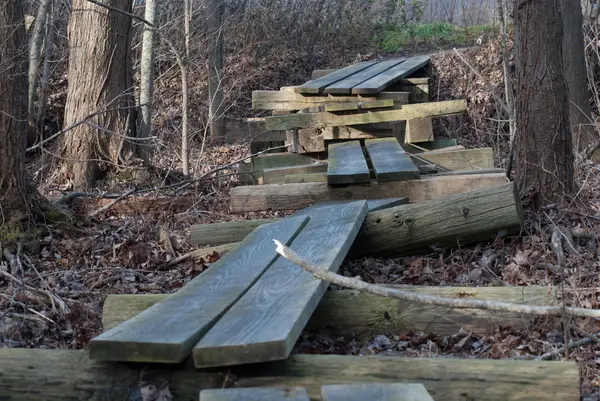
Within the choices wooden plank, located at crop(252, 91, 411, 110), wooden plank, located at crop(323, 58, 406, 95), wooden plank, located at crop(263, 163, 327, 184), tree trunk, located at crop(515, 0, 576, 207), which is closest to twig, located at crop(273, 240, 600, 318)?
tree trunk, located at crop(515, 0, 576, 207)

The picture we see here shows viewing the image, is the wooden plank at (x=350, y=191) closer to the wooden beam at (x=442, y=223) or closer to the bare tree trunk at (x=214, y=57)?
the wooden beam at (x=442, y=223)

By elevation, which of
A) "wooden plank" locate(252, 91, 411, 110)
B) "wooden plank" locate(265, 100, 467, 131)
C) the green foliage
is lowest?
"wooden plank" locate(265, 100, 467, 131)

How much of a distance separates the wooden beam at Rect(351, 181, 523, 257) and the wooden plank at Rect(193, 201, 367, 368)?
1.73 ft

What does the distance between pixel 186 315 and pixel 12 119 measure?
4.29m

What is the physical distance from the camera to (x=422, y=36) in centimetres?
2064

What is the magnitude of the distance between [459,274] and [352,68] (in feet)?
30.5

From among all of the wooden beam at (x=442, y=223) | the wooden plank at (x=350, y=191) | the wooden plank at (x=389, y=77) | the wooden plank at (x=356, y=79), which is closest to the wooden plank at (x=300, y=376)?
the wooden beam at (x=442, y=223)

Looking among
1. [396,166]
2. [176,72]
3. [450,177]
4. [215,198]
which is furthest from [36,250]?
[176,72]

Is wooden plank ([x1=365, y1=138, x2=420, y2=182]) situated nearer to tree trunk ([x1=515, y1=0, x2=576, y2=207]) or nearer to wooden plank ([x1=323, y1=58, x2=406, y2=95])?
tree trunk ([x1=515, y1=0, x2=576, y2=207])

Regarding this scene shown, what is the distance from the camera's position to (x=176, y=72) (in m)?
16.3

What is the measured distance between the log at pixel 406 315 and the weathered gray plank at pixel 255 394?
160 centimetres

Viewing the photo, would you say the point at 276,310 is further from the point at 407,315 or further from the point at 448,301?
the point at 407,315

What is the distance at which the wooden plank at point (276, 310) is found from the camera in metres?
3.01

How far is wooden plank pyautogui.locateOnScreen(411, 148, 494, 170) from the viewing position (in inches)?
337
